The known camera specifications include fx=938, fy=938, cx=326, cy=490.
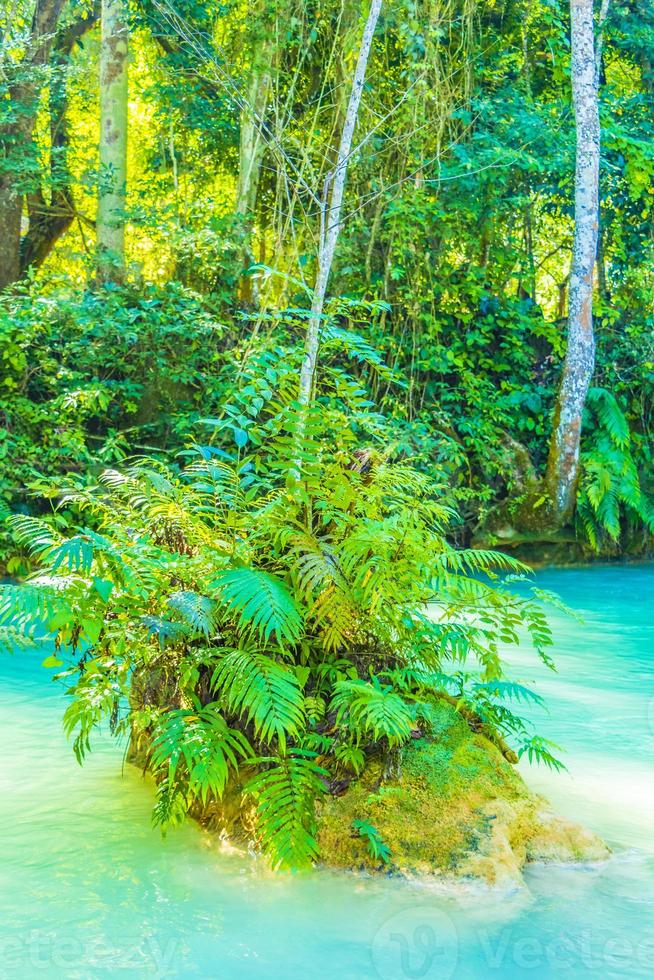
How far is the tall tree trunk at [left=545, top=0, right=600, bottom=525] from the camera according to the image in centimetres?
1162

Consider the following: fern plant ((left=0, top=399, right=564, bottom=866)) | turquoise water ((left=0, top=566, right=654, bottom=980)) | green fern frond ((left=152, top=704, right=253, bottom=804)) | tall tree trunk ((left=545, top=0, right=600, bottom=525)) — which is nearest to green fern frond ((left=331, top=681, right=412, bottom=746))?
fern plant ((left=0, top=399, right=564, bottom=866))

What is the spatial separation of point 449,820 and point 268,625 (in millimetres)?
1114

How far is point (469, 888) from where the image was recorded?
141 inches

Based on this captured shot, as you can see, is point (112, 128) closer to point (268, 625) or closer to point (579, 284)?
point (579, 284)

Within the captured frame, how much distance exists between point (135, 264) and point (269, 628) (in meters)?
10.3

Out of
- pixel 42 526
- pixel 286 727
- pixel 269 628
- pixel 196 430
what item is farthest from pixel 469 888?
pixel 196 430

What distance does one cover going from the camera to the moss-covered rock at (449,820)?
12.1 ft

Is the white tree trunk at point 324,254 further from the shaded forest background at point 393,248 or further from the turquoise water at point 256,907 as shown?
the shaded forest background at point 393,248

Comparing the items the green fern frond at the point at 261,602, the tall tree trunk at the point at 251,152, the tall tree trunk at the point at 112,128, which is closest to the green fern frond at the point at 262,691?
the green fern frond at the point at 261,602

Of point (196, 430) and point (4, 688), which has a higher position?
point (196, 430)

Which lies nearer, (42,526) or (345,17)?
(42,526)

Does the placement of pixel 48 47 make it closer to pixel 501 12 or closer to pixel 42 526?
pixel 501 12

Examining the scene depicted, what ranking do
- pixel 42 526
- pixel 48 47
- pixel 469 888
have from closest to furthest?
pixel 469 888 → pixel 42 526 → pixel 48 47

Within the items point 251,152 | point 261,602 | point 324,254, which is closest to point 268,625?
point 261,602
